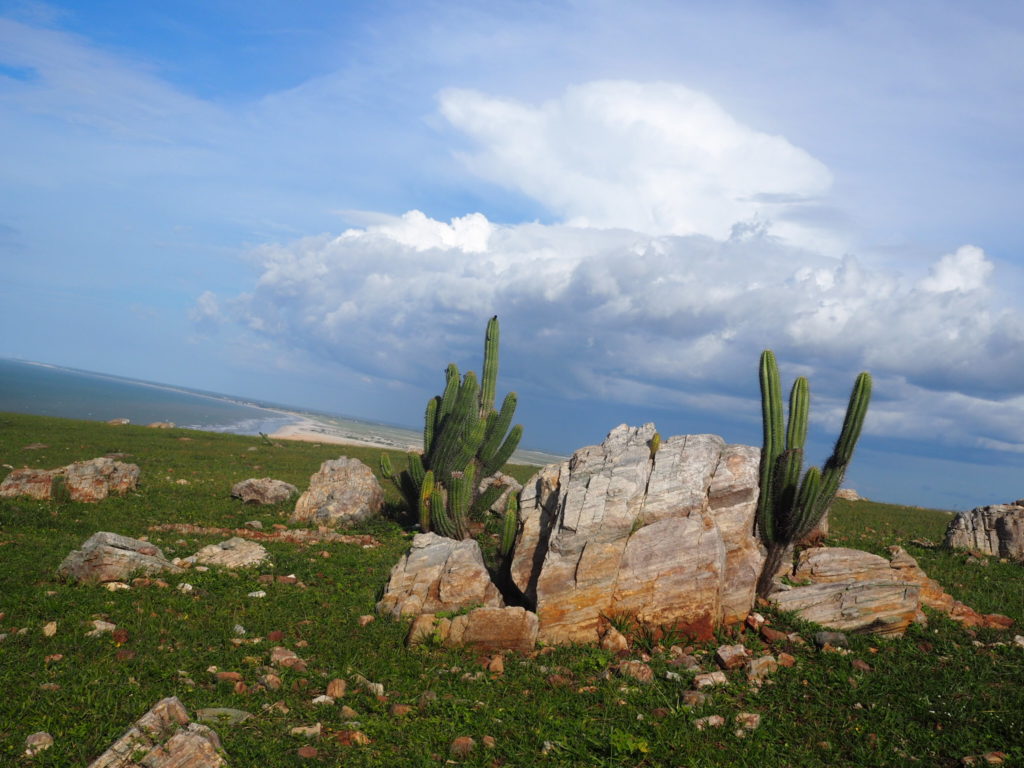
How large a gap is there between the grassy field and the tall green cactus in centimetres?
163

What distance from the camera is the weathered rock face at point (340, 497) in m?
19.6

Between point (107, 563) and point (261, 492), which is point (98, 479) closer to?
point (261, 492)

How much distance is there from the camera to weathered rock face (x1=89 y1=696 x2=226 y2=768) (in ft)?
20.3

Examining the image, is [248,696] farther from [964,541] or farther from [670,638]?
[964,541]

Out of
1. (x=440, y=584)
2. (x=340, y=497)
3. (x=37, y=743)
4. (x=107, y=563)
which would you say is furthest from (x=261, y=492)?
(x=37, y=743)

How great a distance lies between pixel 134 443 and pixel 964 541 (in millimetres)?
36507

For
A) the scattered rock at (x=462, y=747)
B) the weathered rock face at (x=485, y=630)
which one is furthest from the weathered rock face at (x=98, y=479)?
the scattered rock at (x=462, y=747)

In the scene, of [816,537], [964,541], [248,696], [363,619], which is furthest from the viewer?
[964,541]

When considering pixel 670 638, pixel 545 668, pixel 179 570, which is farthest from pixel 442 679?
pixel 179 570

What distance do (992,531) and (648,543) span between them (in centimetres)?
1260

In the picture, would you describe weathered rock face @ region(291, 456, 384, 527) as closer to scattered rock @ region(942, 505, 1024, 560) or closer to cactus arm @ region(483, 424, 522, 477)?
cactus arm @ region(483, 424, 522, 477)

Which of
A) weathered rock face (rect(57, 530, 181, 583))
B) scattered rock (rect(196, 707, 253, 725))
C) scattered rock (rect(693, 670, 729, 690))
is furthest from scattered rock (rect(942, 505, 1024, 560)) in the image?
weathered rock face (rect(57, 530, 181, 583))

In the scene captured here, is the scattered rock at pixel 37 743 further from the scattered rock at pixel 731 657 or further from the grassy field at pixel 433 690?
the scattered rock at pixel 731 657

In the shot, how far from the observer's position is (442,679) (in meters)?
9.02
